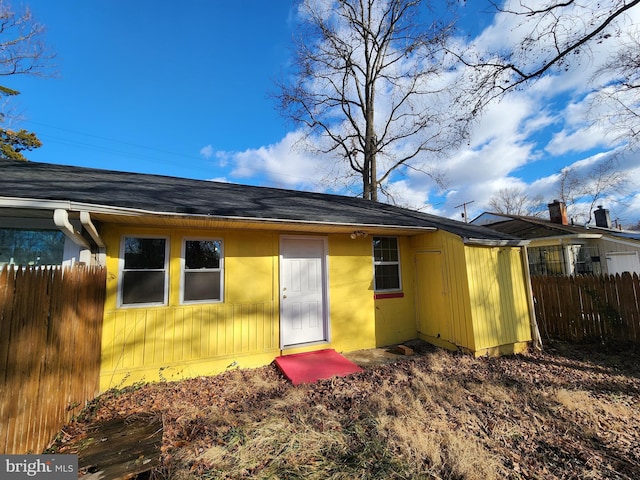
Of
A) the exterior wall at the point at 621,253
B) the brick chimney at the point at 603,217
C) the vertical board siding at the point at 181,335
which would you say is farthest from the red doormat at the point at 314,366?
the brick chimney at the point at 603,217

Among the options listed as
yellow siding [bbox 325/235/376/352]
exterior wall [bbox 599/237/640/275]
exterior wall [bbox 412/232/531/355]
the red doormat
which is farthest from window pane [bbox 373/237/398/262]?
exterior wall [bbox 599/237/640/275]

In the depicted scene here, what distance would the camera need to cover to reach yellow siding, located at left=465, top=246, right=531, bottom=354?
554 centimetres

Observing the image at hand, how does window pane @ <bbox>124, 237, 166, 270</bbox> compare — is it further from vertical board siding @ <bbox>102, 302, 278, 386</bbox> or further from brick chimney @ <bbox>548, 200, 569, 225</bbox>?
brick chimney @ <bbox>548, 200, 569, 225</bbox>

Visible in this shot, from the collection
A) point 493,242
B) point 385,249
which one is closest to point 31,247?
point 385,249

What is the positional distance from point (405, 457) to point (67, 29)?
44.5 feet

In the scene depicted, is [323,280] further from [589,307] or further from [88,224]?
[589,307]

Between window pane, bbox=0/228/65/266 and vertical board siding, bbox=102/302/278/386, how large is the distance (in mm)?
1112

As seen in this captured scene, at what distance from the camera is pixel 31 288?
8.04ft

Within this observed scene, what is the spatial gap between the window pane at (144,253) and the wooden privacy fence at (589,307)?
875 cm

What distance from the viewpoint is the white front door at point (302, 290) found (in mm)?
5621

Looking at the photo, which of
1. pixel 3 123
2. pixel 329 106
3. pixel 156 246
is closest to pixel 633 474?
pixel 156 246

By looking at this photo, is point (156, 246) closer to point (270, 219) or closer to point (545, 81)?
point (270, 219)

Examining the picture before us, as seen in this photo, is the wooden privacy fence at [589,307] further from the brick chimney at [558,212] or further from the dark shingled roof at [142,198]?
the brick chimney at [558,212]

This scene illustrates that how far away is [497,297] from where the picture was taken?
19.1ft
